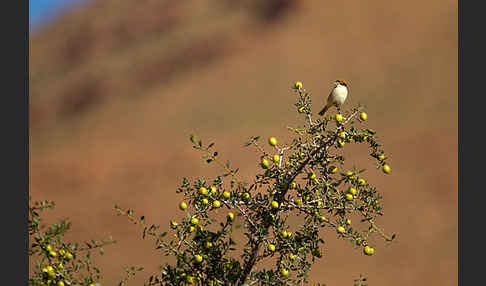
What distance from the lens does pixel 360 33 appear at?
2878 centimetres

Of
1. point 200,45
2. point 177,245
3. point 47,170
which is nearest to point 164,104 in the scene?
point 200,45

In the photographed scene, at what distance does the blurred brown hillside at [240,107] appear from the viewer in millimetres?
15048

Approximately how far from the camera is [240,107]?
27.2m

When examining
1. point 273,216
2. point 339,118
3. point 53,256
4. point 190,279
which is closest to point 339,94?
point 339,118

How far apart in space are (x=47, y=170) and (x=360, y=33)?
19391 millimetres

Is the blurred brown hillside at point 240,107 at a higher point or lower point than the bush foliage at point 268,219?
higher

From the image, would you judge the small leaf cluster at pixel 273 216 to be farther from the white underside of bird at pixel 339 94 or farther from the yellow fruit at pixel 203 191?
the white underside of bird at pixel 339 94

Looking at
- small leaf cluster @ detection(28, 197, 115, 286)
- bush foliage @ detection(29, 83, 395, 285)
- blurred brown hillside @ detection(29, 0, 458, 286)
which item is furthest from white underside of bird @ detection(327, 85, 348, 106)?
blurred brown hillside @ detection(29, 0, 458, 286)

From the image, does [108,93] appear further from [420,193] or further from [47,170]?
[420,193]

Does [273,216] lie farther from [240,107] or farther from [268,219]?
[240,107]

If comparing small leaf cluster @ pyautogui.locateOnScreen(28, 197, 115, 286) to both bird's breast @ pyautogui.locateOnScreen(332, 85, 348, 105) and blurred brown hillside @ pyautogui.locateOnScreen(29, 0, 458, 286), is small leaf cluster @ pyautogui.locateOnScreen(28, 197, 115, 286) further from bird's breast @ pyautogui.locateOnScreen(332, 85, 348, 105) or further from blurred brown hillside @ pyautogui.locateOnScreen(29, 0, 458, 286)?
blurred brown hillside @ pyautogui.locateOnScreen(29, 0, 458, 286)

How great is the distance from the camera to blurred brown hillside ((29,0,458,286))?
15.0 m

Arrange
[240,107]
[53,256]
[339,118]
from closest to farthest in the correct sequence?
[53,256] → [339,118] → [240,107]

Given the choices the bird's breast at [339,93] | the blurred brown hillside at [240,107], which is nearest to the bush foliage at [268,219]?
the bird's breast at [339,93]
